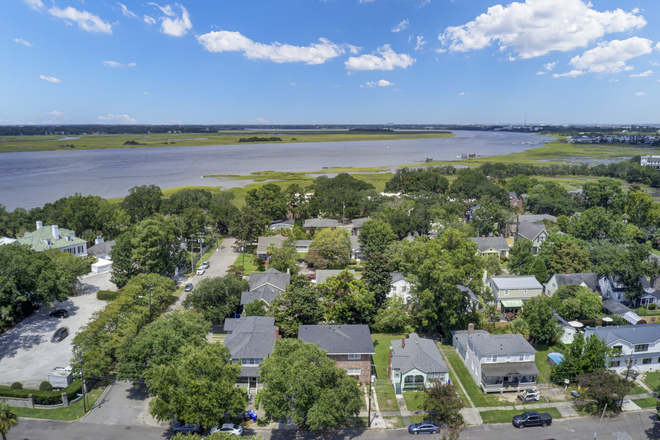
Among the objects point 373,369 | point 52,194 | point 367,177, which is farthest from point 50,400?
point 367,177

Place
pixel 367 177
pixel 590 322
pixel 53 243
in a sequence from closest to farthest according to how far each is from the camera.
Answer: pixel 590 322 < pixel 53 243 < pixel 367 177

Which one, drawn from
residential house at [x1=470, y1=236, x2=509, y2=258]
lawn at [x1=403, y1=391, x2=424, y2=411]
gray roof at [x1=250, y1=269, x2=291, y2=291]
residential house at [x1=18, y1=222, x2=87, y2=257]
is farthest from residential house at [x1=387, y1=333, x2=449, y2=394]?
residential house at [x1=18, y1=222, x2=87, y2=257]

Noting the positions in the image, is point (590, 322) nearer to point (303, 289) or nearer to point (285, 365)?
point (303, 289)

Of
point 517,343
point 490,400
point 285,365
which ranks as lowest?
point 490,400

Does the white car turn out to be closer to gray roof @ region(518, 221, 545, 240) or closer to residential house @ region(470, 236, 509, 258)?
residential house @ region(470, 236, 509, 258)

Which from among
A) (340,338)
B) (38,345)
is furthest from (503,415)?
(38,345)

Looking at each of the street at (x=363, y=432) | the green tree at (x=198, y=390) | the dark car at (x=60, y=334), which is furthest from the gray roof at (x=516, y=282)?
the dark car at (x=60, y=334)
